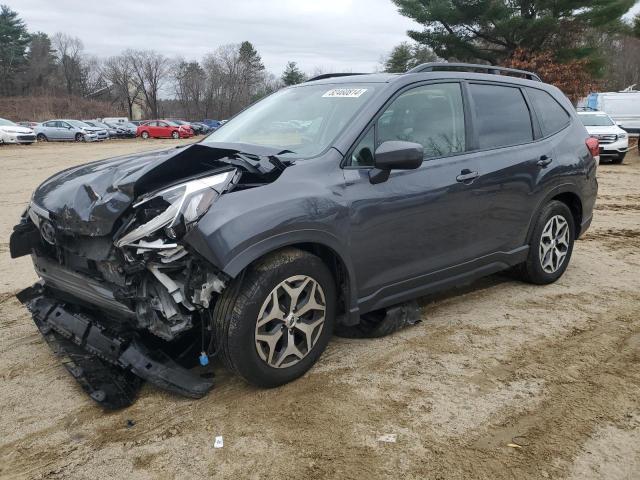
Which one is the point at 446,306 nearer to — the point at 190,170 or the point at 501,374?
the point at 501,374

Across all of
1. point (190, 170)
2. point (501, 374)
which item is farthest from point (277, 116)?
point (501, 374)

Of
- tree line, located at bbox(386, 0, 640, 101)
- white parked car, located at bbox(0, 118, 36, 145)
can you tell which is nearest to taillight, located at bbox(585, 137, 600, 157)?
tree line, located at bbox(386, 0, 640, 101)

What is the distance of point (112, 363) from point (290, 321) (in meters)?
1.03

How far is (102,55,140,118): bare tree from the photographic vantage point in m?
87.8

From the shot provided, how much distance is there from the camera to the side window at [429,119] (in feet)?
12.1

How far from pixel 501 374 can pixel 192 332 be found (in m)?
1.95

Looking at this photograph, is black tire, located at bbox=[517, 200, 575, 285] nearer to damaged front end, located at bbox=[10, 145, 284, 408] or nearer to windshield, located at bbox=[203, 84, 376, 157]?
windshield, located at bbox=[203, 84, 376, 157]

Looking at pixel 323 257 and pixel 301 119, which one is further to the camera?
pixel 301 119

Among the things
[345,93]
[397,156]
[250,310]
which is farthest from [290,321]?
[345,93]

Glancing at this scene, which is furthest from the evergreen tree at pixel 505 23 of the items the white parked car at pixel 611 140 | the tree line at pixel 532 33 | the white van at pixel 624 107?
the white parked car at pixel 611 140

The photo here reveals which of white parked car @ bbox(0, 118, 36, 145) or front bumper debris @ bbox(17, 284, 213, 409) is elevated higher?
front bumper debris @ bbox(17, 284, 213, 409)

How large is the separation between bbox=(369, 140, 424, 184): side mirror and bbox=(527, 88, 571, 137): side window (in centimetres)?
209

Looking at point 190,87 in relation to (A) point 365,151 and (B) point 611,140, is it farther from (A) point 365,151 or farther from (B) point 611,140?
(A) point 365,151

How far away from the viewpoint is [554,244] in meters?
5.07
